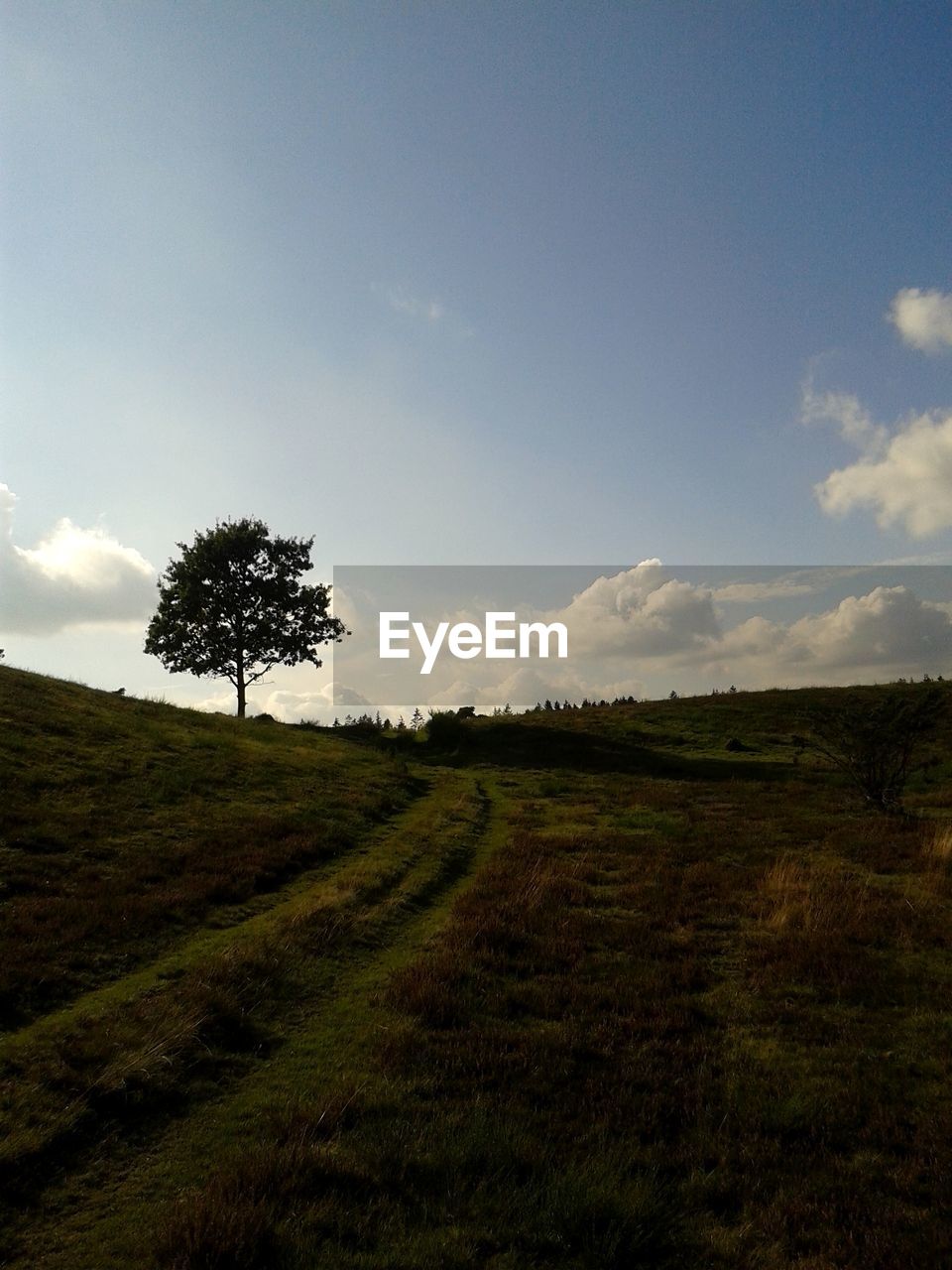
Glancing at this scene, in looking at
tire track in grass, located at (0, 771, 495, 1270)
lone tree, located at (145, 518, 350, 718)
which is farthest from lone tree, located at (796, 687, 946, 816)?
lone tree, located at (145, 518, 350, 718)

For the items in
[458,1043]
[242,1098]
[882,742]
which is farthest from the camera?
[882,742]

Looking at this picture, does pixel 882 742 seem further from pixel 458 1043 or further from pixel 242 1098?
pixel 242 1098

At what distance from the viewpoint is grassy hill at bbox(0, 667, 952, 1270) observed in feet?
18.5

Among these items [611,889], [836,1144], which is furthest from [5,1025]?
[611,889]

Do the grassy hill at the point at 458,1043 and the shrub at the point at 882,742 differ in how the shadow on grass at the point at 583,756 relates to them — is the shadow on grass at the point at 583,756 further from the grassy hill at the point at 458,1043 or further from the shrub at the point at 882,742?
the grassy hill at the point at 458,1043

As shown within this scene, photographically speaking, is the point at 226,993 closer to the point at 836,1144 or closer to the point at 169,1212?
the point at 169,1212

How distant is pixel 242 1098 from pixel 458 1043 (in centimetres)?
256

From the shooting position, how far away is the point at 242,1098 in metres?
7.58

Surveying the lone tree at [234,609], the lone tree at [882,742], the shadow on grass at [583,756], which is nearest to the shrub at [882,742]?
the lone tree at [882,742]

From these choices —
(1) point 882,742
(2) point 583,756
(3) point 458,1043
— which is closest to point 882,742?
(1) point 882,742

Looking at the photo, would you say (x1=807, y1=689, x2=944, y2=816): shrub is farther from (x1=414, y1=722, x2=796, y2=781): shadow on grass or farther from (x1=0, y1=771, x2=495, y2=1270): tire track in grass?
(x1=0, y1=771, x2=495, y2=1270): tire track in grass

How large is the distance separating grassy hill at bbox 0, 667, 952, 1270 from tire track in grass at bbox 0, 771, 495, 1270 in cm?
4

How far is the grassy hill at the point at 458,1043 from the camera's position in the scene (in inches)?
222

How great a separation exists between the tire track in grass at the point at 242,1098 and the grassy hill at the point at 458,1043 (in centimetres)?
4
